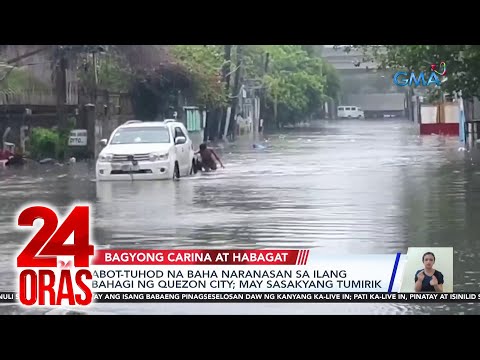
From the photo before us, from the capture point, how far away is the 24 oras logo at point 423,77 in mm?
10852

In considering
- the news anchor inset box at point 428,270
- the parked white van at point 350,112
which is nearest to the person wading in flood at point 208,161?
the parked white van at point 350,112

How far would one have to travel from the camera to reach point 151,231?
1007 cm

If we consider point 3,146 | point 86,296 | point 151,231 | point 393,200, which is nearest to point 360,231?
point 393,200

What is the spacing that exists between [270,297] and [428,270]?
121cm

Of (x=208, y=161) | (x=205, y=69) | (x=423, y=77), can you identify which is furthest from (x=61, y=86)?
(x=423, y=77)

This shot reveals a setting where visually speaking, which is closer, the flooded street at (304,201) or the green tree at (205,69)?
the flooded street at (304,201)

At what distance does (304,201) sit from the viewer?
10602 mm

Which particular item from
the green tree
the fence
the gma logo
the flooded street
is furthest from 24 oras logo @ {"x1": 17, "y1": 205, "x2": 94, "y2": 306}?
the gma logo

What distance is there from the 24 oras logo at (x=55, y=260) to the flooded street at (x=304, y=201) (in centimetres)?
12

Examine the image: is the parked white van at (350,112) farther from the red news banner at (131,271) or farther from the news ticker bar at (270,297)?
the news ticker bar at (270,297)

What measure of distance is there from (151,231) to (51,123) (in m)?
1.56

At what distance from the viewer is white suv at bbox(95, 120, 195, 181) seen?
1098cm

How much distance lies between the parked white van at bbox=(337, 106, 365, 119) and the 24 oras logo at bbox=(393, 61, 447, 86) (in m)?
0.54
